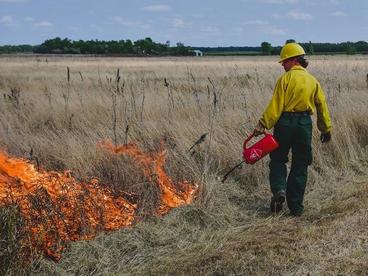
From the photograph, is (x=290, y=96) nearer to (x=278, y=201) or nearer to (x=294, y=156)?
(x=294, y=156)

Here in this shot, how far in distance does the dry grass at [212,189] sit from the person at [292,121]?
268mm

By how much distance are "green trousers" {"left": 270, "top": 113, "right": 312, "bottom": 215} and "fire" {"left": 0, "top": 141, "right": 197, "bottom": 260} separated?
3.09 ft

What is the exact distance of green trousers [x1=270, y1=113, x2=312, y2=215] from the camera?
568cm

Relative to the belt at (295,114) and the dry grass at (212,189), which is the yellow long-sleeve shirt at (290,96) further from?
the dry grass at (212,189)

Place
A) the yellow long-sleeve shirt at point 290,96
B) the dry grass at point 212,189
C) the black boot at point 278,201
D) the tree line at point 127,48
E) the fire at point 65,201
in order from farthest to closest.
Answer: the tree line at point 127,48 → the black boot at point 278,201 → the yellow long-sleeve shirt at point 290,96 → the fire at point 65,201 → the dry grass at point 212,189

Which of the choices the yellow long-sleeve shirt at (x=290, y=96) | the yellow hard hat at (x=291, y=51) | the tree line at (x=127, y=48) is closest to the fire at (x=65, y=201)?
the yellow long-sleeve shirt at (x=290, y=96)

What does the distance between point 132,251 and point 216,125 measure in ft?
12.7

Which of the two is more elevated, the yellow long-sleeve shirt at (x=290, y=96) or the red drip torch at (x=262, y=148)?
the yellow long-sleeve shirt at (x=290, y=96)

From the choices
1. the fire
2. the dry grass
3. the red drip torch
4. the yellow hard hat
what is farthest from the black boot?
the yellow hard hat

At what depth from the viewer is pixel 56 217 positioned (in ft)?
15.8

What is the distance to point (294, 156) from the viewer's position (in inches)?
231

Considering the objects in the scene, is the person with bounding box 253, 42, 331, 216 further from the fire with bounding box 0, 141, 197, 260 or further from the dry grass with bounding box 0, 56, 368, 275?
the fire with bounding box 0, 141, 197, 260

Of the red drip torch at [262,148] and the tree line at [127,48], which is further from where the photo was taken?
the tree line at [127,48]

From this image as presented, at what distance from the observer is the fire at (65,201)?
184 inches
